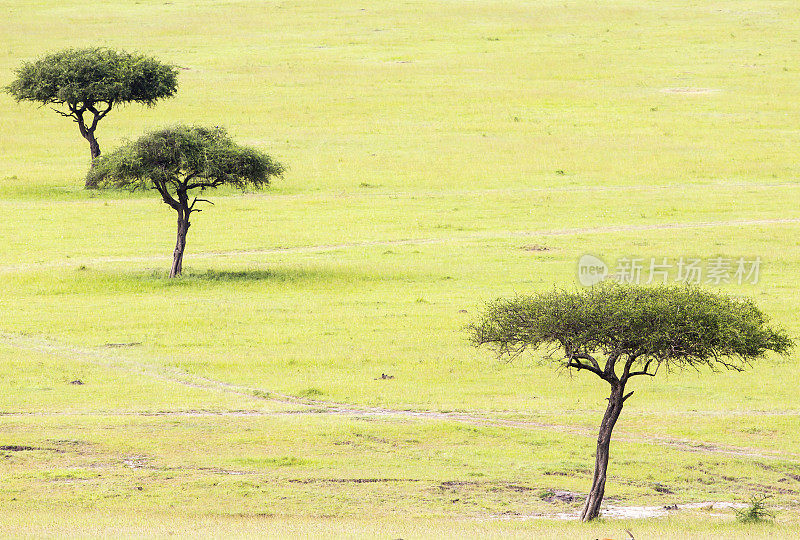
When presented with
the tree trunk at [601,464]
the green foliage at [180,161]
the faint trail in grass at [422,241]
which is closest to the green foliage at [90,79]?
the faint trail in grass at [422,241]

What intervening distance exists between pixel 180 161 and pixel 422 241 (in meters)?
14.6

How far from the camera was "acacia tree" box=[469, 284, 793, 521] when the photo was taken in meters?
23.5

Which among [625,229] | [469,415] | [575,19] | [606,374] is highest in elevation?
[575,19]

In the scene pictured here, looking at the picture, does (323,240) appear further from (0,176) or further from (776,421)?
(776,421)

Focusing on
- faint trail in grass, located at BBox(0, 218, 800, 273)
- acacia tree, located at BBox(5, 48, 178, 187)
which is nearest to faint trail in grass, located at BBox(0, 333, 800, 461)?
faint trail in grass, located at BBox(0, 218, 800, 273)

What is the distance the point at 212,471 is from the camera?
26.7m

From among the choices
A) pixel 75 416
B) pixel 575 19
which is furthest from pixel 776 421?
pixel 575 19

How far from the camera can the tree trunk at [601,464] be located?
23.3 m

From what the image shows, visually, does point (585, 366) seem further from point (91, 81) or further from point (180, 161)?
point (91, 81)

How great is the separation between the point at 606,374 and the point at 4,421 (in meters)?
16.6

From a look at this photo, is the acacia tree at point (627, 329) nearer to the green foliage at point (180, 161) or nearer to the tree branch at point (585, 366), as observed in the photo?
the tree branch at point (585, 366)

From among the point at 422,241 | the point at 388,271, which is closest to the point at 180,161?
the point at 388,271

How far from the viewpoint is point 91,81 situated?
6806 centimetres

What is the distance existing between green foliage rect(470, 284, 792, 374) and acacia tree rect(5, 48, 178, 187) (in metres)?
48.2
